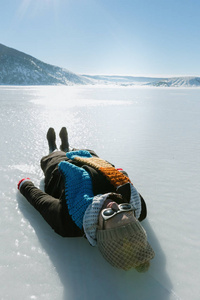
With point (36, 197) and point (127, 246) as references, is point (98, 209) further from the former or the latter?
point (36, 197)

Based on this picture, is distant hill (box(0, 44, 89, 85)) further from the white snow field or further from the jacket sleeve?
the jacket sleeve

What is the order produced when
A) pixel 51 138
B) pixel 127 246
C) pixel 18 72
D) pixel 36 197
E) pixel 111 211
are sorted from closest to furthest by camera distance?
pixel 127 246, pixel 111 211, pixel 36 197, pixel 51 138, pixel 18 72

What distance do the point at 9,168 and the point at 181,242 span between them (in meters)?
2.69

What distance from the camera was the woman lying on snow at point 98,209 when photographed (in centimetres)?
145

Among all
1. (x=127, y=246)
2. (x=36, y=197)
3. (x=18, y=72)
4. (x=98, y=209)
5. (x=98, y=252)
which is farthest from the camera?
(x=18, y=72)

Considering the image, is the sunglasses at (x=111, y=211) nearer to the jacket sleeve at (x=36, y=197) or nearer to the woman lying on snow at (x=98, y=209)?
the woman lying on snow at (x=98, y=209)

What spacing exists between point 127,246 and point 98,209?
344 mm

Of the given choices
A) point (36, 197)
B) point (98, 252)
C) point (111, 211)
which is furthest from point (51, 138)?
point (111, 211)

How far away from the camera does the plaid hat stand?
143 centimetres

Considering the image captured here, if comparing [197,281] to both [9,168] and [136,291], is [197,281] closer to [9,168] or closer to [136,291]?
[136,291]

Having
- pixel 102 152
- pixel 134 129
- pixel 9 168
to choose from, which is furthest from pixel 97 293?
pixel 134 129

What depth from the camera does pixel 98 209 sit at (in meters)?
1.66

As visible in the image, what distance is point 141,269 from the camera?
1.50 m

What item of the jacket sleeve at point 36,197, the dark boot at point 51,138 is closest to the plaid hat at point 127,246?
the jacket sleeve at point 36,197
